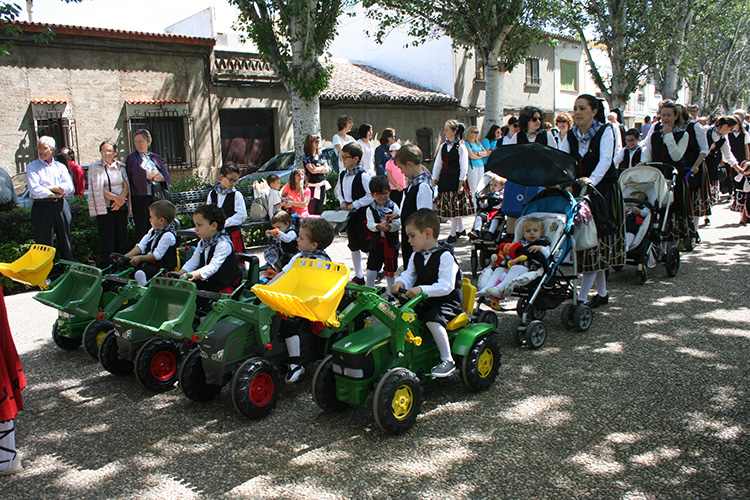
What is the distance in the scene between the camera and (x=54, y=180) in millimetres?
8062

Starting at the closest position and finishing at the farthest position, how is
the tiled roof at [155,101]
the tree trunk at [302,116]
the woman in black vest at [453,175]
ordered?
1. the woman in black vest at [453,175]
2. the tree trunk at [302,116]
3. the tiled roof at [155,101]

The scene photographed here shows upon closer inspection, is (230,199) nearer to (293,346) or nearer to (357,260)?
(357,260)

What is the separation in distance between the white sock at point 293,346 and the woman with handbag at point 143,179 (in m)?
5.01

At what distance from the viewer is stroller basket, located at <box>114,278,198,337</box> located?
14.0ft

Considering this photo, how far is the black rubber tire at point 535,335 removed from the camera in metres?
5.40

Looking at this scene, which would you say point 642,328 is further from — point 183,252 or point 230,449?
point 183,252

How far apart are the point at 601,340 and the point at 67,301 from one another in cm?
479

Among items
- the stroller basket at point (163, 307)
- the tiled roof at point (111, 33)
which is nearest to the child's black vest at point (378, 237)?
the stroller basket at point (163, 307)

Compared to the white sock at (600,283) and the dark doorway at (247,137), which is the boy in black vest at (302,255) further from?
the dark doorway at (247,137)

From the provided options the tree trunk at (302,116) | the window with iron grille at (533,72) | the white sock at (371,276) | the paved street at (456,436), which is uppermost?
the window with iron grille at (533,72)

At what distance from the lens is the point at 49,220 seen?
Answer: 8172 mm

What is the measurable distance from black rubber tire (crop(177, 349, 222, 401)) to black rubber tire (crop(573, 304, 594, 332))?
338cm

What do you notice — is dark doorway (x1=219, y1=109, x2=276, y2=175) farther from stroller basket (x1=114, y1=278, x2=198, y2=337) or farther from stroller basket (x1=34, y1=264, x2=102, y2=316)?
→ stroller basket (x1=114, y1=278, x2=198, y2=337)

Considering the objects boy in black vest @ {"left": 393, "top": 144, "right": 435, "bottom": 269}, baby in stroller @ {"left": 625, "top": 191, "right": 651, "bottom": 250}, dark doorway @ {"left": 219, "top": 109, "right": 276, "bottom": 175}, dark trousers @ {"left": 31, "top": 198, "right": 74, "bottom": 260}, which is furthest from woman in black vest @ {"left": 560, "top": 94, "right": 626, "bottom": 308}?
dark doorway @ {"left": 219, "top": 109, "right": 276, "bottom": 175}
